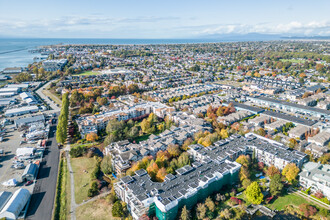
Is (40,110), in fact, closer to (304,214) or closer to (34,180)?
(34,180)

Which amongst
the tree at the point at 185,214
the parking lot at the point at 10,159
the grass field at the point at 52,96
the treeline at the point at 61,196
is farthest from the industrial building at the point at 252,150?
the grass field at the point at 52,96

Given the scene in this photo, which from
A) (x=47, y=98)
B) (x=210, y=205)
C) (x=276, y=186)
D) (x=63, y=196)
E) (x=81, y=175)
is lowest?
(x=81, y=175)

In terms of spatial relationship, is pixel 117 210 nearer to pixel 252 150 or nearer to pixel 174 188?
pixel 174 188

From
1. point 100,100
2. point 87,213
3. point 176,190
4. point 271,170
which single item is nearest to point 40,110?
point 100,100

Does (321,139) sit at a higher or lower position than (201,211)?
higher

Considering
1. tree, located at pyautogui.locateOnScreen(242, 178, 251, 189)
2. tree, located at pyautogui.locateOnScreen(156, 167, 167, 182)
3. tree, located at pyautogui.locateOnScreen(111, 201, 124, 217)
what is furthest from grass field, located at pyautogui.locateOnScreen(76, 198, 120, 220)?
tree, located at pyautogui.locateOnScreen(242, 178, 251, 189)

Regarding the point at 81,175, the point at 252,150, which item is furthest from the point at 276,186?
the point at 81,175
